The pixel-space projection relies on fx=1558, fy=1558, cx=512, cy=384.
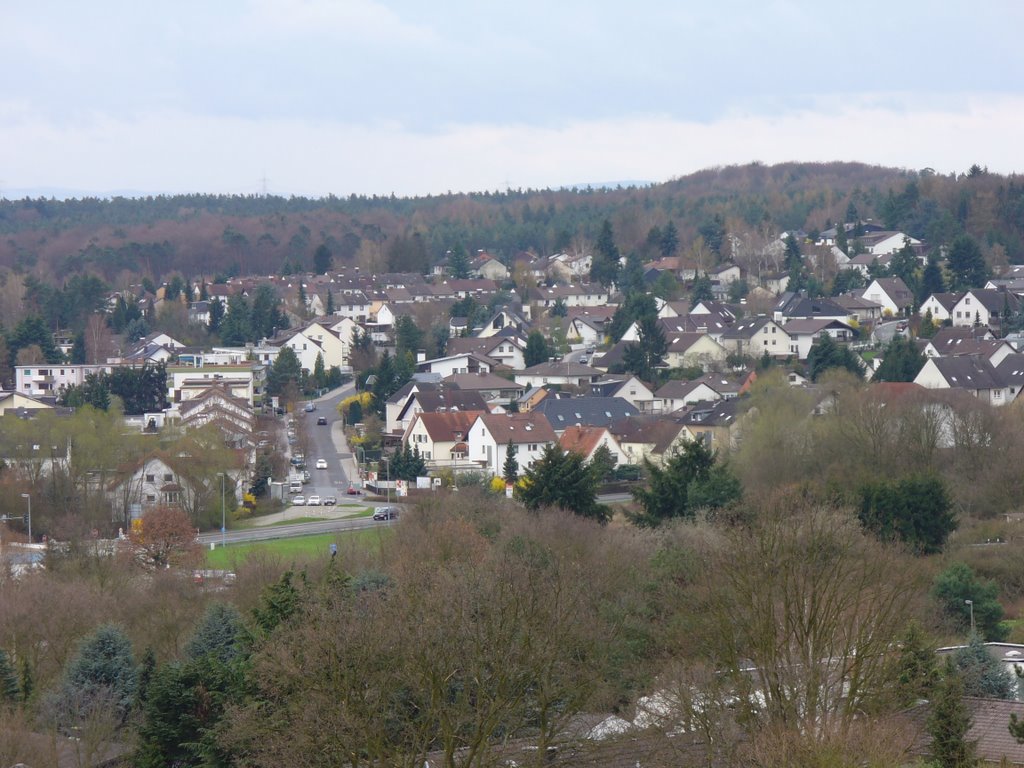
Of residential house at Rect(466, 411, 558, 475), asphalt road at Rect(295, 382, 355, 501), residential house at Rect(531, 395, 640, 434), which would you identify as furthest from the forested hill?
residential house at Rect(466, 411, 558, 475)

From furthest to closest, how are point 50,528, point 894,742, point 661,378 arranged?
point 661,378 < point 50,528 < point 894,742

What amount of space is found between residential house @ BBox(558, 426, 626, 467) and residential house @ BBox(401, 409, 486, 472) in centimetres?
227

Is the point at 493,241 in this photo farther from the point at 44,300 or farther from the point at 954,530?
the point at 954,530

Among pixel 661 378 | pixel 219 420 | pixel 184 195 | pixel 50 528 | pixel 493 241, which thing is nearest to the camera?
pixel 50 528

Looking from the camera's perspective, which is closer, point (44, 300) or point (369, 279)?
point (44, 300)

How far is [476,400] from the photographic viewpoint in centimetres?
4281

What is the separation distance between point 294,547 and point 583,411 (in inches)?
550

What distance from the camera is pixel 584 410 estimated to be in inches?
1607

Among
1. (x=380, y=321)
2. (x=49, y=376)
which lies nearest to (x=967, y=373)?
(x=380, y=321)

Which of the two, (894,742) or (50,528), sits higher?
(894,742)

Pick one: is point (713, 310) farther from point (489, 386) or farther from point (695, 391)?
point (695, 391)

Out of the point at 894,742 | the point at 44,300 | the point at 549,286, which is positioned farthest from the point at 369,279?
the point at 894,742

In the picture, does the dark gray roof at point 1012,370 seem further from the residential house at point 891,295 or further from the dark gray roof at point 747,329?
the residential house at point 891,295

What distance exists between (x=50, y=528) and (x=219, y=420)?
9.61m
